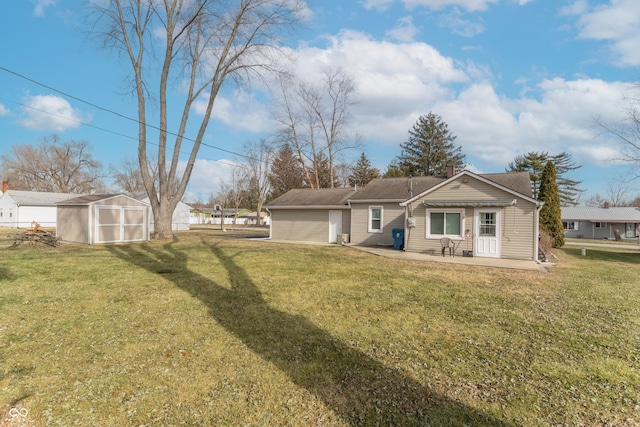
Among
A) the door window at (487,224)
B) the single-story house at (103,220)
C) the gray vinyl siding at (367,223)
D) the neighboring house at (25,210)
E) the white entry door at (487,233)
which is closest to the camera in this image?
the white entry door at (487,233)

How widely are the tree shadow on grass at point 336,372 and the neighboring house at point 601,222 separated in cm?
4152

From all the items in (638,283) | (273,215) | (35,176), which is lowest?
(638,283)

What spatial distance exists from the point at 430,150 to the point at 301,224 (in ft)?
88.6

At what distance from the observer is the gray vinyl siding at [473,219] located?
12.6 m

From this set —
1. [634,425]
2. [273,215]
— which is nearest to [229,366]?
[634,425]

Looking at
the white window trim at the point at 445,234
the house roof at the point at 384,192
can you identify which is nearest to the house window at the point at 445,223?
the white window trim at the point at 445,234

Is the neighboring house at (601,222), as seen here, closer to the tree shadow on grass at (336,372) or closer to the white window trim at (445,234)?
the white window trim at (445,234)

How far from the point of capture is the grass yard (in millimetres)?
2953

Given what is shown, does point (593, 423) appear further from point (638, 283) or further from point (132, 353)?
point (638, 283)

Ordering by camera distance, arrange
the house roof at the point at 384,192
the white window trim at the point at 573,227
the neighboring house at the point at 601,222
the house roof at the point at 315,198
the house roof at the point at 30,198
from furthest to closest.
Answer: the white window trim at the point at 573,227 < the house roof at the point at 30,198 < the neighboring house at the point at 601,222 < the house roof at the point at 315,198 < the house roof at the point at 384,192

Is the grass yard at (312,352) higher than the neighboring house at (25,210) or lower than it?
lower

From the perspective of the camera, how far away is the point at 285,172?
1761 inches

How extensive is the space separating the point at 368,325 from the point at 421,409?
220cm

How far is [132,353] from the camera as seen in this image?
4.03 meters
